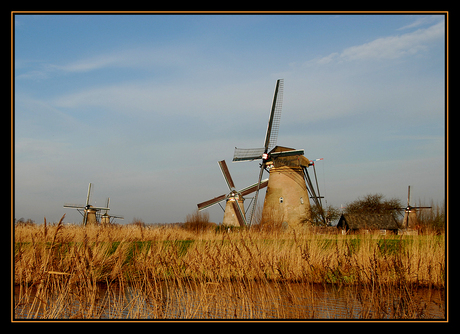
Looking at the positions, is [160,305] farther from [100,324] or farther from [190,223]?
[190,223]

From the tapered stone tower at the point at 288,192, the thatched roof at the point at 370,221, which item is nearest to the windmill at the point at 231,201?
the tapered stone tower at the point at 288,192

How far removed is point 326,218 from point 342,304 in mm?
20959

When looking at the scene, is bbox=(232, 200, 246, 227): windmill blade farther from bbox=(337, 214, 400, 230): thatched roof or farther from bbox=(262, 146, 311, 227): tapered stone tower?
bbox=(337, 214, 400, 230): thatched roof

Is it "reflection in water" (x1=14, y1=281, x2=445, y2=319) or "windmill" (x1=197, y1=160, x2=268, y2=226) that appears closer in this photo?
"reflection in water" (x1=14, y1=281, x2=445, y2=319)

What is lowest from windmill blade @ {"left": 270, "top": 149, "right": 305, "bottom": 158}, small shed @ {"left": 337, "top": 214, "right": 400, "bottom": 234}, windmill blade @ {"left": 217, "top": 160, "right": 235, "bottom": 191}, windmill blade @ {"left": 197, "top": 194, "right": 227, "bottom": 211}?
small shed @ {"left": 337, "top": 214, "right": 400, "bottom": 234}

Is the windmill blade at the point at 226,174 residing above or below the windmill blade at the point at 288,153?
below

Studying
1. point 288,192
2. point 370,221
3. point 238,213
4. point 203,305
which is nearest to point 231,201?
point 238,213

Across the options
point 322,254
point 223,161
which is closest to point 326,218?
point 223,161

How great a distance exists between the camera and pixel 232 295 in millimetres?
4277

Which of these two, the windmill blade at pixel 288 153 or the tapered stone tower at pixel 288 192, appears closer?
the tapered stone tower at pixel 288 192

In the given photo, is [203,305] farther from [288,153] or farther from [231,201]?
[231,201]

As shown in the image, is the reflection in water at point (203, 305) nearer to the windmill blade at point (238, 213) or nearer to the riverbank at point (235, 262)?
the riverbank at point (235, 262)

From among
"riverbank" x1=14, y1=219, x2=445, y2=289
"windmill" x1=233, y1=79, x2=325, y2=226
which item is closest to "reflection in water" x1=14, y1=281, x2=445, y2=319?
"riverbank" x1=14, y1=219, x2=445, y2=289

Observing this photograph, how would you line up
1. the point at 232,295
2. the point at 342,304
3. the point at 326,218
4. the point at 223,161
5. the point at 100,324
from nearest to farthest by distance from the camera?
the point at 100,324
the point at 232,295
the point at 342,304
the point at 326,218
the point at 223,161
